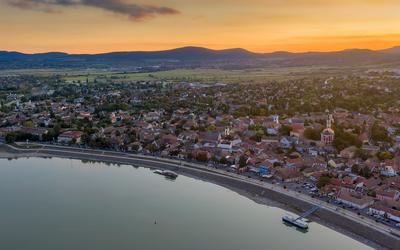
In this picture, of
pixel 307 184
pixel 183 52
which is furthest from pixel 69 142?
pixel 183 52

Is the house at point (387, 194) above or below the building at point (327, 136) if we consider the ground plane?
below

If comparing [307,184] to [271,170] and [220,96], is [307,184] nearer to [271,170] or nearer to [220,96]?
[271,170]

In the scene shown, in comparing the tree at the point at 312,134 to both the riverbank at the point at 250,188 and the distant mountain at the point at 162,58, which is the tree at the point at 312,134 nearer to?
the riverbank at the point at 250,188

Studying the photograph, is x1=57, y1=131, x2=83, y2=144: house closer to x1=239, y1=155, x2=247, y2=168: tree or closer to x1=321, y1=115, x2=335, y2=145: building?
x1=239, y1=155, x2=247, y2=168: tree

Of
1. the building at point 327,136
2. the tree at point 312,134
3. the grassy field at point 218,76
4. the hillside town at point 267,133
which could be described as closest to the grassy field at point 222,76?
the grassy field at point 218,76

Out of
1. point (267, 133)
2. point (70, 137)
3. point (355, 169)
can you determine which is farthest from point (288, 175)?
point (70, 137)

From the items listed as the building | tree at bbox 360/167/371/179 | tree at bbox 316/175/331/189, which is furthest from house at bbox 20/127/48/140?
tree at bbox 360/167/371/179

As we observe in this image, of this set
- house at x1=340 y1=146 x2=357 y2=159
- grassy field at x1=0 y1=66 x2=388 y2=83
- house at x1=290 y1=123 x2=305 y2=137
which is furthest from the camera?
grassy field at x1=0 y1=66 x2=388 y2=83
